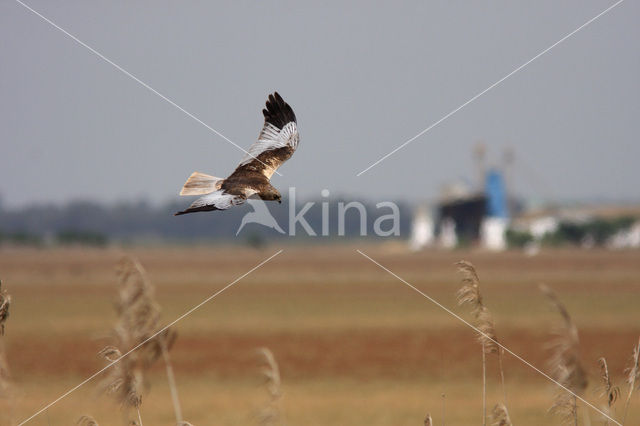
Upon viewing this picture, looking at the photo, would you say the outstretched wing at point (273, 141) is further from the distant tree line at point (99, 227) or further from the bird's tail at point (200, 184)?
the distant tree line at point (99, 227)

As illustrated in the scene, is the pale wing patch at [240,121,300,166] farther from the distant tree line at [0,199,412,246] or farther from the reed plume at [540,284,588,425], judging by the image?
the distant tree line at [0,199,412,246]

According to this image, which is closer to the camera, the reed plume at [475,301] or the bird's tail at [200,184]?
the bird's tail at [200,184]

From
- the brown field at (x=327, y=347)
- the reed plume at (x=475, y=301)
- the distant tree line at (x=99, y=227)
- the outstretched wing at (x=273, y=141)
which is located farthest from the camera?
the distant tree line at (x=99, y=227)

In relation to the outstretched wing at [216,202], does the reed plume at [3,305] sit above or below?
below

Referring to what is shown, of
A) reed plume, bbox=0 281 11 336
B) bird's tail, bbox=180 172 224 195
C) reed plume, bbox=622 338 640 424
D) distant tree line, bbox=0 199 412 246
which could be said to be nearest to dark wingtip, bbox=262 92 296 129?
bird's tail, bbox=180 172 224 195

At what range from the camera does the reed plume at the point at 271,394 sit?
607cm

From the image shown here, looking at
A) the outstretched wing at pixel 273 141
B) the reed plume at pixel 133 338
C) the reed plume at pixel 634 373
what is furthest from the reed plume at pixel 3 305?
the reed plume at pixel 634 373

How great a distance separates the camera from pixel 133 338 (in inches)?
192

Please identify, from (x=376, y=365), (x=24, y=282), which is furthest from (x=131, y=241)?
(x=376, y=365)

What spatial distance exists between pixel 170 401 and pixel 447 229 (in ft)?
413

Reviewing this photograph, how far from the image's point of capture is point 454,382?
28359 mm

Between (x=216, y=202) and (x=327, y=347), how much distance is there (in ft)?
111

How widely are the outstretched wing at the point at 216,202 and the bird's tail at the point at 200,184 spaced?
0.14 meters

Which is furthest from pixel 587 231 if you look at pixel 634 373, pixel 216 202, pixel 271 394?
pixel 216 202
